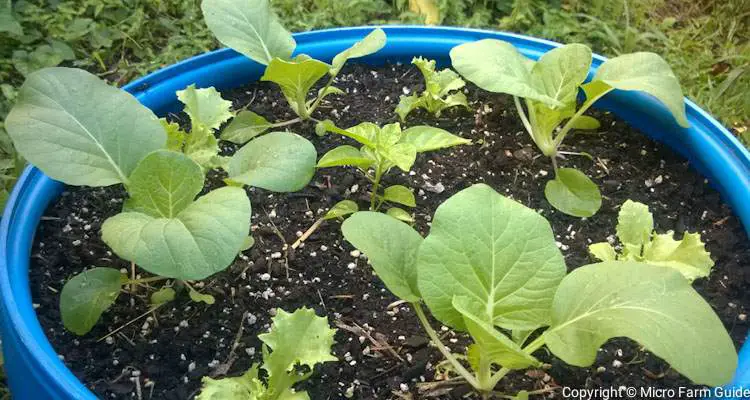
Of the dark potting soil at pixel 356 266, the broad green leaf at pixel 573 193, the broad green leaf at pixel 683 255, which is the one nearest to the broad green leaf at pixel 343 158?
the dark potting soil at pixel 356 266

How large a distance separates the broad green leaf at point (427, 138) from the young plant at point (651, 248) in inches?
10.8

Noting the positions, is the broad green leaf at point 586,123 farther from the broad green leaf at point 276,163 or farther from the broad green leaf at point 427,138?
the broad green leaf at point 276,163

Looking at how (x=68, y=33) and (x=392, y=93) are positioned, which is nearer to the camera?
(x=392, y=93)

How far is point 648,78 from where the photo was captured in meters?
1.28

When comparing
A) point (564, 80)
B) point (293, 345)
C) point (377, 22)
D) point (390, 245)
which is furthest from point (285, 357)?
point (377, 22)

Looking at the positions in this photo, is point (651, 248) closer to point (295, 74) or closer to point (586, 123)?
point (586, 123)

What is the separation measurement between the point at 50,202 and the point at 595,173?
962 millimetres

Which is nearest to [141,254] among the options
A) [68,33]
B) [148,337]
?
[148,337]

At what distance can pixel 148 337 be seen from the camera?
114 cm

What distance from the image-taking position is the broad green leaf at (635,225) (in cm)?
116

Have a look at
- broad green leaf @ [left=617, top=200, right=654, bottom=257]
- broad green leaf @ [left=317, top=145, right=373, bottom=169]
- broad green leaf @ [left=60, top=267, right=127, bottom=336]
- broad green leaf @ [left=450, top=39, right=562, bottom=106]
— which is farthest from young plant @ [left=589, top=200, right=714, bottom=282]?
broad green leaf @ [left=60, top=267, right=127, bottom=336]

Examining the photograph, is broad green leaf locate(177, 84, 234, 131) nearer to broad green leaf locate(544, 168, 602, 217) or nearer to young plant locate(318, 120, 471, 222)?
young plant locate(318, 120, 471, 222)

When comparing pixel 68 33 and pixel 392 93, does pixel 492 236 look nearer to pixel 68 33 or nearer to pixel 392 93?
pixel 392 93

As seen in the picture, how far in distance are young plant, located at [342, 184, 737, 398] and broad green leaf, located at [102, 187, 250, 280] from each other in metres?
0.15
